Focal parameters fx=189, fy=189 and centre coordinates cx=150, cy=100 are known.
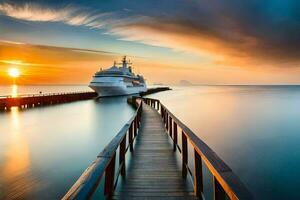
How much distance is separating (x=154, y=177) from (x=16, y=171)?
6.11 metres

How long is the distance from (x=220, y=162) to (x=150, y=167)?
281 centimetres

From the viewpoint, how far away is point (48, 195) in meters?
5.53

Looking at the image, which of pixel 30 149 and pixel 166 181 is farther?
pixel 30 149

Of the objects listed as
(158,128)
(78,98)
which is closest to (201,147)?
(158,128)

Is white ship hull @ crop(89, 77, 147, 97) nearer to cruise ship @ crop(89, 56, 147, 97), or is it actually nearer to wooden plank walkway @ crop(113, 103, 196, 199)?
cruise ship @ crop(89, 56, 147, 97)

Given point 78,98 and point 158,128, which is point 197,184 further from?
point 78,98

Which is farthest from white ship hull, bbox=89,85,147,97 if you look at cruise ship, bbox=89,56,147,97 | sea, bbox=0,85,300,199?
sea, bbox=0,85,300,199

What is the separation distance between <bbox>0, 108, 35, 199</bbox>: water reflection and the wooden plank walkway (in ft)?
11.4

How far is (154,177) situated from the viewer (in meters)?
4.27

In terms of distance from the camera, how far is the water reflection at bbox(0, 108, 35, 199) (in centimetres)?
562

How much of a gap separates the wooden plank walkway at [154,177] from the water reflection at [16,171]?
348 centimetres

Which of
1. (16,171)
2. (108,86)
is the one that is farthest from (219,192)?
(108,86)

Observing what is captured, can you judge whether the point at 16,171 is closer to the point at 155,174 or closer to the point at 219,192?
the point at 155,174

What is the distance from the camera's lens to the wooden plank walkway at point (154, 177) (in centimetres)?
353
